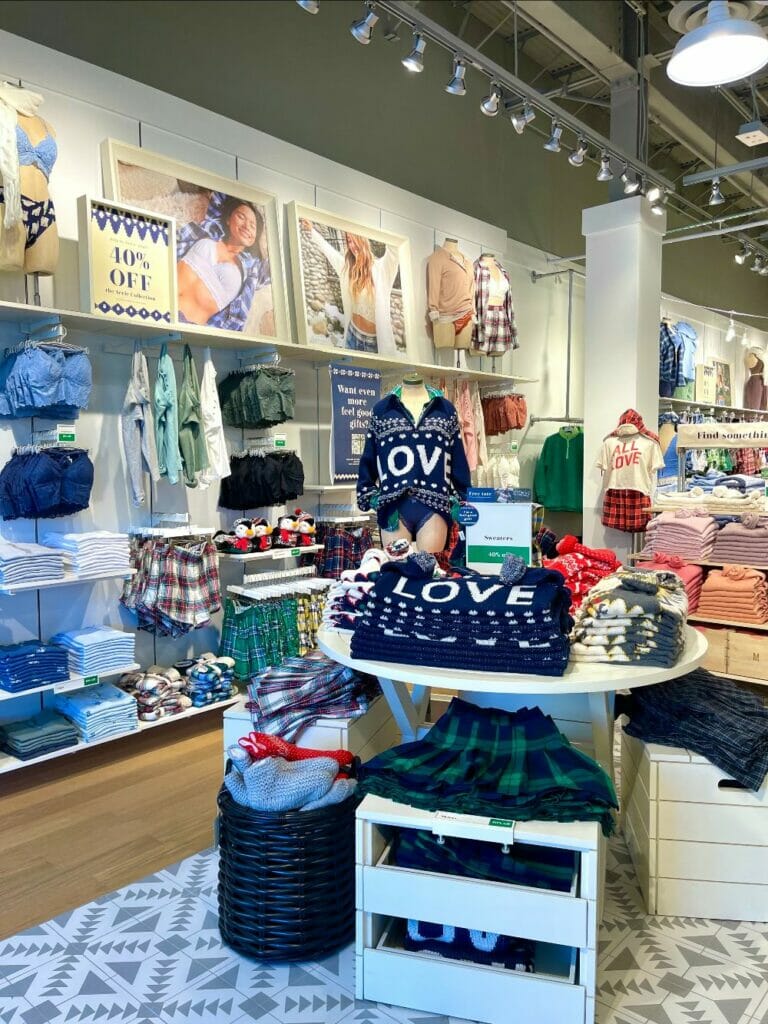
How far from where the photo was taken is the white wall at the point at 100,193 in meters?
3.75

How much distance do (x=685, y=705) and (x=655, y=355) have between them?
459cm

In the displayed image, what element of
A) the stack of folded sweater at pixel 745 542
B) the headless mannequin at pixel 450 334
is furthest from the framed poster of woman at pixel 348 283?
the stack of folded sweater at pixel 745 542

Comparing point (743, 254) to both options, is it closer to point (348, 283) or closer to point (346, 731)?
point (348, 283)

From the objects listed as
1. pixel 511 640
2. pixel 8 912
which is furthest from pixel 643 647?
pixel 8 912

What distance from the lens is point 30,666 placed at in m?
3.47

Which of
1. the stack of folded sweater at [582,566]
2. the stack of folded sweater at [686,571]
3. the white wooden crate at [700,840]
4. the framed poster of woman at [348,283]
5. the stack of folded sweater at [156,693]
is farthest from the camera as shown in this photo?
the framed poster of woman at [348,283]

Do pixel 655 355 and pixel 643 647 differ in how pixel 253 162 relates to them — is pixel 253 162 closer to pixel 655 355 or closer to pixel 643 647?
pixel 655 355

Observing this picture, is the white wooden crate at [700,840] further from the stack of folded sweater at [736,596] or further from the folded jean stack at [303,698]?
the stack of folded sweater at [736,596]

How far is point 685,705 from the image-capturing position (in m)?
2.34

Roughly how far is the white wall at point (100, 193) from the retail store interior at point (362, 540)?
0.02 metres

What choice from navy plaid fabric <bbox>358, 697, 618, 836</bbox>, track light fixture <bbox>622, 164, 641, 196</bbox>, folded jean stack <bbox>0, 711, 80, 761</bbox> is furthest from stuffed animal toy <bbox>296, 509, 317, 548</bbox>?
track light fixture <bbox>622, 164, 641, 196</bbox>

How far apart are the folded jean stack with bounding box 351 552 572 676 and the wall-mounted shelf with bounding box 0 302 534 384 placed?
2.35 meters

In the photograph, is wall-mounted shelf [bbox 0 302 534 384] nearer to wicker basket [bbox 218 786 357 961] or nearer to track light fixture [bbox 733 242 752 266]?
wicker basket [bbox 218 786 357 961]

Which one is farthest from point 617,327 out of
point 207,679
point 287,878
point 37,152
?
point 287,878
